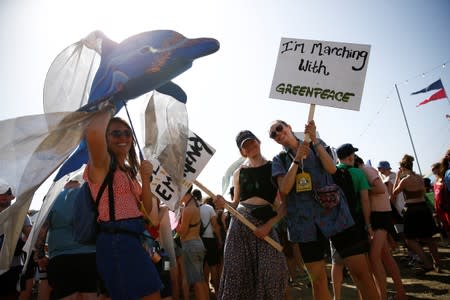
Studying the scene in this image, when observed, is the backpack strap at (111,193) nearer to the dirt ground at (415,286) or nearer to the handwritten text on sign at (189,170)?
the handwritten text on sign at (189,170)

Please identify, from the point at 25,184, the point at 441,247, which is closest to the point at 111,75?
the point at 25,184

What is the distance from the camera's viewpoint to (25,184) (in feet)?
7.57

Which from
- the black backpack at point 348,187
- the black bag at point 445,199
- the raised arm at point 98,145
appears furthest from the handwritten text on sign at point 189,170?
the black bag at point 445,199

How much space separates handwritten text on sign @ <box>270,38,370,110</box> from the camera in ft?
13.6

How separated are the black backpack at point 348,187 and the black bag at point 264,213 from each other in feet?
3.02

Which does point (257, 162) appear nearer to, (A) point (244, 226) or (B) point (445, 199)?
(A) point (244, 226)

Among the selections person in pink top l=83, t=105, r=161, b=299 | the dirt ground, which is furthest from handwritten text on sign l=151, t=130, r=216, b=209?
the dirt ground

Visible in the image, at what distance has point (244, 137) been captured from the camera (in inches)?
168

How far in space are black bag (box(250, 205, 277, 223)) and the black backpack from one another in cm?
92

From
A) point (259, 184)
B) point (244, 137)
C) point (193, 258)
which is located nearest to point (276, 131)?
point (244, 137)

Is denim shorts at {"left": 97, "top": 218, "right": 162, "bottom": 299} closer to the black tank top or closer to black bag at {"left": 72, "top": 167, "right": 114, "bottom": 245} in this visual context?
black bag at {"left": 72, "top": 167, "right": 114, "bottom": 245}

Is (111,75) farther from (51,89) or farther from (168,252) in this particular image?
(168,252)

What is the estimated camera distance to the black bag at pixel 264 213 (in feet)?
13.1

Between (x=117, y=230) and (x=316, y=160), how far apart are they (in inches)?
84.1
